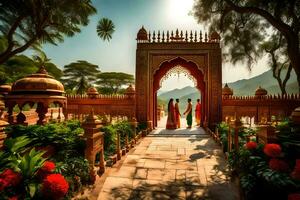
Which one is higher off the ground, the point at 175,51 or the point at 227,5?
the point at 227,5

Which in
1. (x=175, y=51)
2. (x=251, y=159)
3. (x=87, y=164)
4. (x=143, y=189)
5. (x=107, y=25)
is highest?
(x=107, y=25)

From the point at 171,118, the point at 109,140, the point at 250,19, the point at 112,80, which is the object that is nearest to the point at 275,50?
the point at 250,19

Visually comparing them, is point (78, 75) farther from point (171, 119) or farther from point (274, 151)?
point (274, 151)

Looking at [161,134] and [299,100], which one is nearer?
[161,134]

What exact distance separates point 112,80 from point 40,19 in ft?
79.9

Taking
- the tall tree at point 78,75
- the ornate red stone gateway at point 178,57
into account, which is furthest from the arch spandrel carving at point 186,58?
the tall tree at point 78,75

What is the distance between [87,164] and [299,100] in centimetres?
1275

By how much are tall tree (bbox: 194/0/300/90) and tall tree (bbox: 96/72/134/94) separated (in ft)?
83.7

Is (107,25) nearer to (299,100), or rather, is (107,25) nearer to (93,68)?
(93,68)

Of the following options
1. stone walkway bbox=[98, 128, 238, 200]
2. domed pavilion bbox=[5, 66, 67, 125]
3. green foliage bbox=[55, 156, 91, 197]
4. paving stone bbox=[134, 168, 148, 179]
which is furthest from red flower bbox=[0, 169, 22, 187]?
domed pavilion bbox=[5, 66, 67, 125]

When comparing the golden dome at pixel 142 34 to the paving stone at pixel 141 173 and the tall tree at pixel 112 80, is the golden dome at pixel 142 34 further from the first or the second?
the tall tree at pixel 112 80

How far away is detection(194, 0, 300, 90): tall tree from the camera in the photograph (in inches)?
463

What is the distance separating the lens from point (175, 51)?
12852 mm

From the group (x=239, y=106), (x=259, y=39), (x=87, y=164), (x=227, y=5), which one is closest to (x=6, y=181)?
(x=87, y=164)
